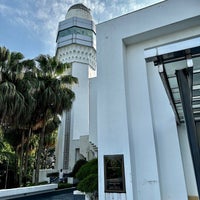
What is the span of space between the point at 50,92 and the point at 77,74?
881cm

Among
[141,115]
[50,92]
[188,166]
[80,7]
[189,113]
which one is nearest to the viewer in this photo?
[189,113]

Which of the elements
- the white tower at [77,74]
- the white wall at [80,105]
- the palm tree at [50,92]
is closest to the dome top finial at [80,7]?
the white tower at [77,74]

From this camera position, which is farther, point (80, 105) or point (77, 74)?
point (77, 74)

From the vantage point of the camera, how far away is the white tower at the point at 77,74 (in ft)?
57.0

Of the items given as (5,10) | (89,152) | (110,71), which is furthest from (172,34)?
(89,152)

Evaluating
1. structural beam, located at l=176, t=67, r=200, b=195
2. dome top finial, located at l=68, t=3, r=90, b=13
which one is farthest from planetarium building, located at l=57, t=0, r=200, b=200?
dome top finial, located at l=68, t=3, r=90, b=13

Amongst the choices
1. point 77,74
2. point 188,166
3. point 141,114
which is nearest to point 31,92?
point 141,114

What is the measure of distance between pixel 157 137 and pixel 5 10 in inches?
396

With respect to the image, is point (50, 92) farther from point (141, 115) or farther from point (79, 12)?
point (79, 12)

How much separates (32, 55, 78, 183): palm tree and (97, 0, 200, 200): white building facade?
6360mm

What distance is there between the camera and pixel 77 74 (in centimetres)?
2017

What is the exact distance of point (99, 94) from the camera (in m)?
6.02

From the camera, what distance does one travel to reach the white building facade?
200 inches

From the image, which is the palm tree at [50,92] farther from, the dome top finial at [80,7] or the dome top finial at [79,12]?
the dome top finial at [80,7]
